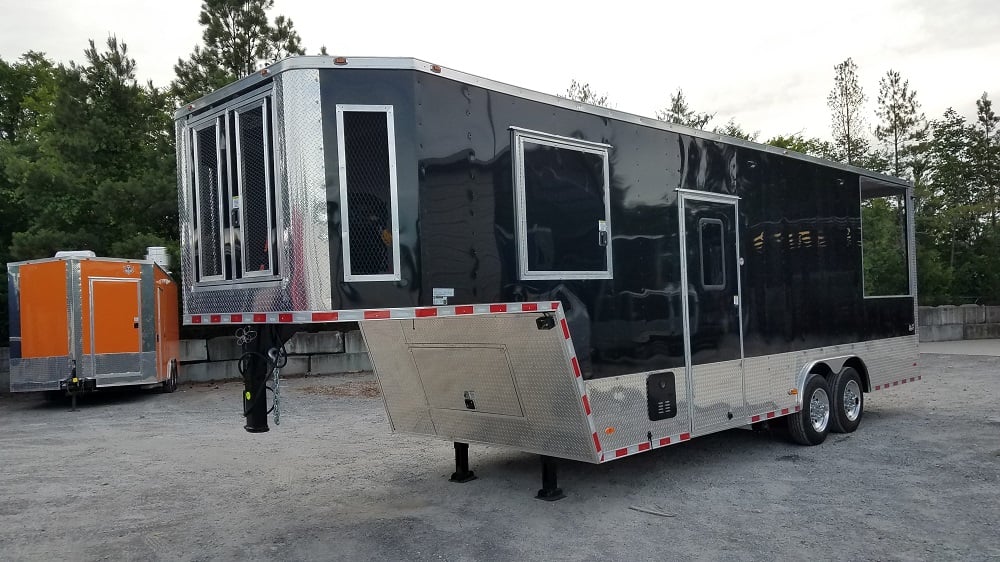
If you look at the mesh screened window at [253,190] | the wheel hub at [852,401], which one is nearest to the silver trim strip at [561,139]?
the mesh screened window at [253,190]

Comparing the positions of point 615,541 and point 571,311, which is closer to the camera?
point 615,541

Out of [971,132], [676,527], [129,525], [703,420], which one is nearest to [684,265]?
[703,420]

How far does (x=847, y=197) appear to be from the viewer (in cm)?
891

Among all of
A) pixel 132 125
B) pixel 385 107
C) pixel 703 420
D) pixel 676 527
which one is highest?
pixel 132 125

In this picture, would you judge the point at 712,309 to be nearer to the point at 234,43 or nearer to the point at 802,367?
the point at 802,367

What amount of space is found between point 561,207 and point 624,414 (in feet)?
5.71

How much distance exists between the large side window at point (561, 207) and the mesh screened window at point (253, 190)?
174cm

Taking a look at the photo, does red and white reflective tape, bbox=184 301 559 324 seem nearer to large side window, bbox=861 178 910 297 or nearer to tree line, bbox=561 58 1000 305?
large side window, bbox=861 178 910 297

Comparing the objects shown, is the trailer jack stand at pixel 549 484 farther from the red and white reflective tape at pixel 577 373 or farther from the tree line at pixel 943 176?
the tree line at pixel 943 176

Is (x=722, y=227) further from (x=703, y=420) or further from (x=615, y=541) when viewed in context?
(x=615, y=541)

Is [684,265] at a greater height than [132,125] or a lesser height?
lesser

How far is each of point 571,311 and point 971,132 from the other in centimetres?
2956

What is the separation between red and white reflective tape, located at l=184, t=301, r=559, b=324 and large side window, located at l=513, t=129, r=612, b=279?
0.28 metres

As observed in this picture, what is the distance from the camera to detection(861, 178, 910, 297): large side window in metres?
9.80
